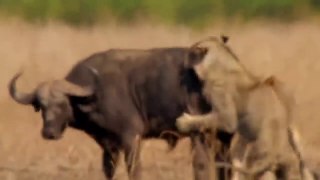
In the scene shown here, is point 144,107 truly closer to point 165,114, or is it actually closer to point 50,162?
point 165,114

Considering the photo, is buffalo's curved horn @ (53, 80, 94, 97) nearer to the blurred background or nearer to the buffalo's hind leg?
the buffalo's hind leg

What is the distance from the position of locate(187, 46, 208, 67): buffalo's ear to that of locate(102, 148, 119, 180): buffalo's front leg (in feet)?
3.21

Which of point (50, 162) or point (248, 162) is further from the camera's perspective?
point (50, 162)

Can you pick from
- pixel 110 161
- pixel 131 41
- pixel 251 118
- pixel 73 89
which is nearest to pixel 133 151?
pixel 110 161

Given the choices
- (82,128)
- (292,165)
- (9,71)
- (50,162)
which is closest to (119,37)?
(9,71)

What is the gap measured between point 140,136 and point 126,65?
61cm

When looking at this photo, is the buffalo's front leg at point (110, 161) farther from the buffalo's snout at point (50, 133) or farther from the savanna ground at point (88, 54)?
the savanna ground at point (88, 54)

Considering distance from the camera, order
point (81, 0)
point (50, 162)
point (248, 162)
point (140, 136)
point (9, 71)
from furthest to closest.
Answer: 1. point (81, 0)
2. point (9, 71)
3. point (50, 162)
4. point (140, 136)
5. point (248, 162)

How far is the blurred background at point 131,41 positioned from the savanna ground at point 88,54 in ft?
0.04

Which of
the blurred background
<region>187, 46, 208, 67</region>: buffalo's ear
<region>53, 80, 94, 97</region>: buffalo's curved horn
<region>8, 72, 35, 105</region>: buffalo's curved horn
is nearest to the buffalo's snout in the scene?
<region>53, 80, 94, 97</region>: buffalo's curved horn

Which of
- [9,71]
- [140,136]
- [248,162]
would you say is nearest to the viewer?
[248,162]

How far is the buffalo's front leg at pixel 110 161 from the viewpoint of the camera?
12.9m

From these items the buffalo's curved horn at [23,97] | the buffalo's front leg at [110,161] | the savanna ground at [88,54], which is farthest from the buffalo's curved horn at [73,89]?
the savanna ground at [88,54]

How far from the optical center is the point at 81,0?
22156 millimetres
